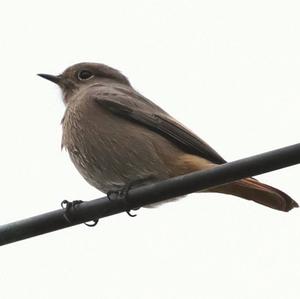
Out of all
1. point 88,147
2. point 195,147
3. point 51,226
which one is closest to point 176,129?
point 195,147

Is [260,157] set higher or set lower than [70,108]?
lower

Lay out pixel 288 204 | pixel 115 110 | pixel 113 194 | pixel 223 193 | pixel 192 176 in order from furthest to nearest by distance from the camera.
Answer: pixel 115 110, pixel 223 193, pixel 288 204, pixel 113 194, pixel 192 176

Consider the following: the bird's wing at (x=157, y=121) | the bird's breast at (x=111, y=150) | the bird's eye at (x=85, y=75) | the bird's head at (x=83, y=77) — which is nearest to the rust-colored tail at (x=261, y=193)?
the bird's wing at (x=157, y=121)

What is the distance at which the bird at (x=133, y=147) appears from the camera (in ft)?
23.5

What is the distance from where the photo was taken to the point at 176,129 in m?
7.51

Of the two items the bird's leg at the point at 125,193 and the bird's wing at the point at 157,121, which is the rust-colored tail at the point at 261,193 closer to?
A: the bird's wing at the point at 157,121

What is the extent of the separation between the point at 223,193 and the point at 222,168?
2.59 m

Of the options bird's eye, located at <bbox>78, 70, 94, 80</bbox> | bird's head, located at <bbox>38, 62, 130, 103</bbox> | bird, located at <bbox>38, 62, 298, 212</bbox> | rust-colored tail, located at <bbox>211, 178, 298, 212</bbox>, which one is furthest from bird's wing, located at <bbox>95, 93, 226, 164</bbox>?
bird's eye, located at <bbox>78, 70, 94, 80</bbox>

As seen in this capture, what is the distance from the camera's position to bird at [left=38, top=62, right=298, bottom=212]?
7160 millimetres

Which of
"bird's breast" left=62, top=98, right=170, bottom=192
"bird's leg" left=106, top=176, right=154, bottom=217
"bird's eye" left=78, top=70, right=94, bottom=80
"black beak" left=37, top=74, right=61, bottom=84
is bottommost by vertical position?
"bird's leg" left=106, top=176, right=154, bottom=217

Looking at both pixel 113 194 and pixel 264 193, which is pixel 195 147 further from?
pixel 113 194

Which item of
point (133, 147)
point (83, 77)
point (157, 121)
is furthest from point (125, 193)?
point (83, 77)

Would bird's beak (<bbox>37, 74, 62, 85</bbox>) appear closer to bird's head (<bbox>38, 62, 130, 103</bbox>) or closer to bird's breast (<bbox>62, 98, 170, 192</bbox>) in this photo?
bird's head (<bbox>38, 62, 130, 103</bbox>)

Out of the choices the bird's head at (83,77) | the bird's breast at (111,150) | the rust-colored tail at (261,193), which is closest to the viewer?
the rust-colored tail at (261,193)
